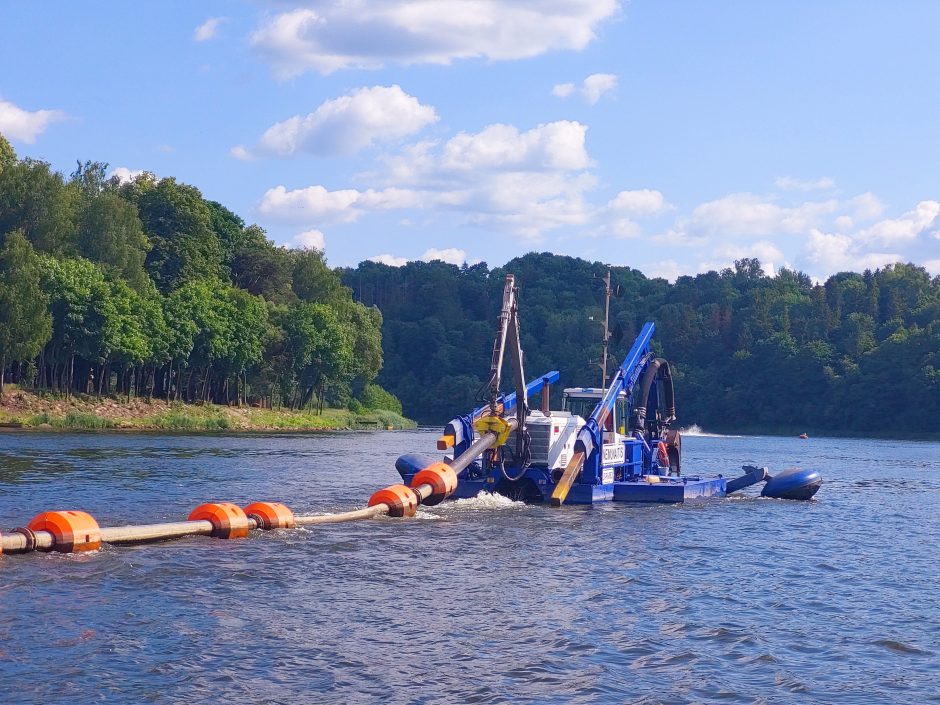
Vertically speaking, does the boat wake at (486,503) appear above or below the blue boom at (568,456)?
below

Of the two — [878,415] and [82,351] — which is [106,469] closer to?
[82,351]

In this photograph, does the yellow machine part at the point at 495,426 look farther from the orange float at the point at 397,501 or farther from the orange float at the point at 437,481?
the orange float at the point at 397,501

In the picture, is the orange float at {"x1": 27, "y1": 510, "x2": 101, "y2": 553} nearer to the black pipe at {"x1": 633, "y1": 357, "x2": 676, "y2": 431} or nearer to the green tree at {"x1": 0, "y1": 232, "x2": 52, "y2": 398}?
the black pipe at {"x1": 633, "y1": 357, "x2": 676, "y2": 431}

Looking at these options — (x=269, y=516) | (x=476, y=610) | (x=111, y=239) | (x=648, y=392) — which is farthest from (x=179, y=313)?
(x=476, y=610)

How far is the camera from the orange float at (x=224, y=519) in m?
29.0

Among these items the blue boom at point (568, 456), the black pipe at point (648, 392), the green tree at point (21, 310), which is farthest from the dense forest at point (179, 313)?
the blue boom at point (568, 456)

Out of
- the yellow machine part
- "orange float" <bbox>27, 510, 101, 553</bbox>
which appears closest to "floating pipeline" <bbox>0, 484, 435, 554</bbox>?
"orange float" <bbox>27, 510, 101, 553</bbox>

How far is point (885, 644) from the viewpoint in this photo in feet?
69.1

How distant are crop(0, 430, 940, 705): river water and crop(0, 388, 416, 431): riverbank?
171 ft

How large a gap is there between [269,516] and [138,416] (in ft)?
249

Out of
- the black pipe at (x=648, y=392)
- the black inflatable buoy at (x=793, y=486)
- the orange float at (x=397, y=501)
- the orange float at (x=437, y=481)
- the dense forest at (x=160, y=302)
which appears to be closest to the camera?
the orange float at (x=397, y=501)

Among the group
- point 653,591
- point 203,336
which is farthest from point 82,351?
point 653,591

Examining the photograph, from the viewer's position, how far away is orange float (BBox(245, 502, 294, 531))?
101 feet

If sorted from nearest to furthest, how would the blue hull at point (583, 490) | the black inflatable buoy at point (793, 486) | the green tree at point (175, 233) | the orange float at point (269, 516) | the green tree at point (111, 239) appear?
1. the orange float at point (269, 516)
2. the blue hull at point (583, 490)
3. the black inflatable buoy at point (793, 486)
4. the green tree at point (111, 239)
5. the green tree at point (175, 233)
